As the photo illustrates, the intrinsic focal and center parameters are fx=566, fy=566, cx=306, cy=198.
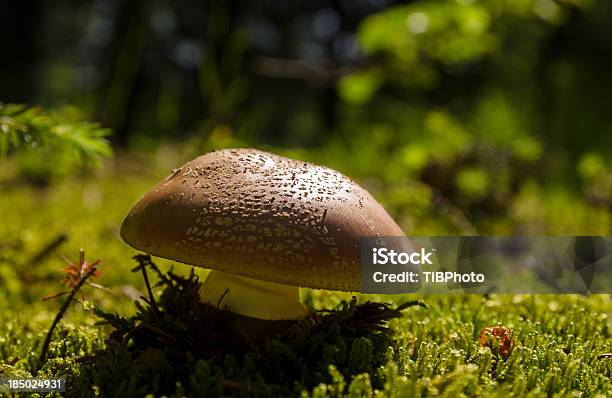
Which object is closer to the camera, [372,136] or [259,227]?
[259,227]

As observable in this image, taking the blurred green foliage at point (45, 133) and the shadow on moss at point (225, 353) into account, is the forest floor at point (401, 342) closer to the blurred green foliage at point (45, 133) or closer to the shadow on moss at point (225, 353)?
the shadow on moss at point (225, 353)

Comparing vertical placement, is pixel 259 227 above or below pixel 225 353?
above

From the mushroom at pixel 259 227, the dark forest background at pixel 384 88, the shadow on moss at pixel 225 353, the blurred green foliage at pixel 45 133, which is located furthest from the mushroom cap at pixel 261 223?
the dark forest background at pixel 384 88

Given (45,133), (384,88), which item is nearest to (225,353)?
(45,133)

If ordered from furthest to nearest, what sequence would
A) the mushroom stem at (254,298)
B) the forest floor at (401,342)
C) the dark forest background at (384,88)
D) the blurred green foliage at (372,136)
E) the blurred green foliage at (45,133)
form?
A: the dark forest background at (384,88), the blurred green foliage at (45,133), the blurred green foliage at (372,136), the mushroom stem at (254,298), the forest floor at (401,342)

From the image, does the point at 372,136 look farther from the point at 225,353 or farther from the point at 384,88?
the point at 225,353

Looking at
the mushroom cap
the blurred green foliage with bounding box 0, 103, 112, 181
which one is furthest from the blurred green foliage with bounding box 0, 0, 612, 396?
the mushroom cap

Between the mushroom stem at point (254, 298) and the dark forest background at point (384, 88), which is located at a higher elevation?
the dark forest background at point (384, 88)
